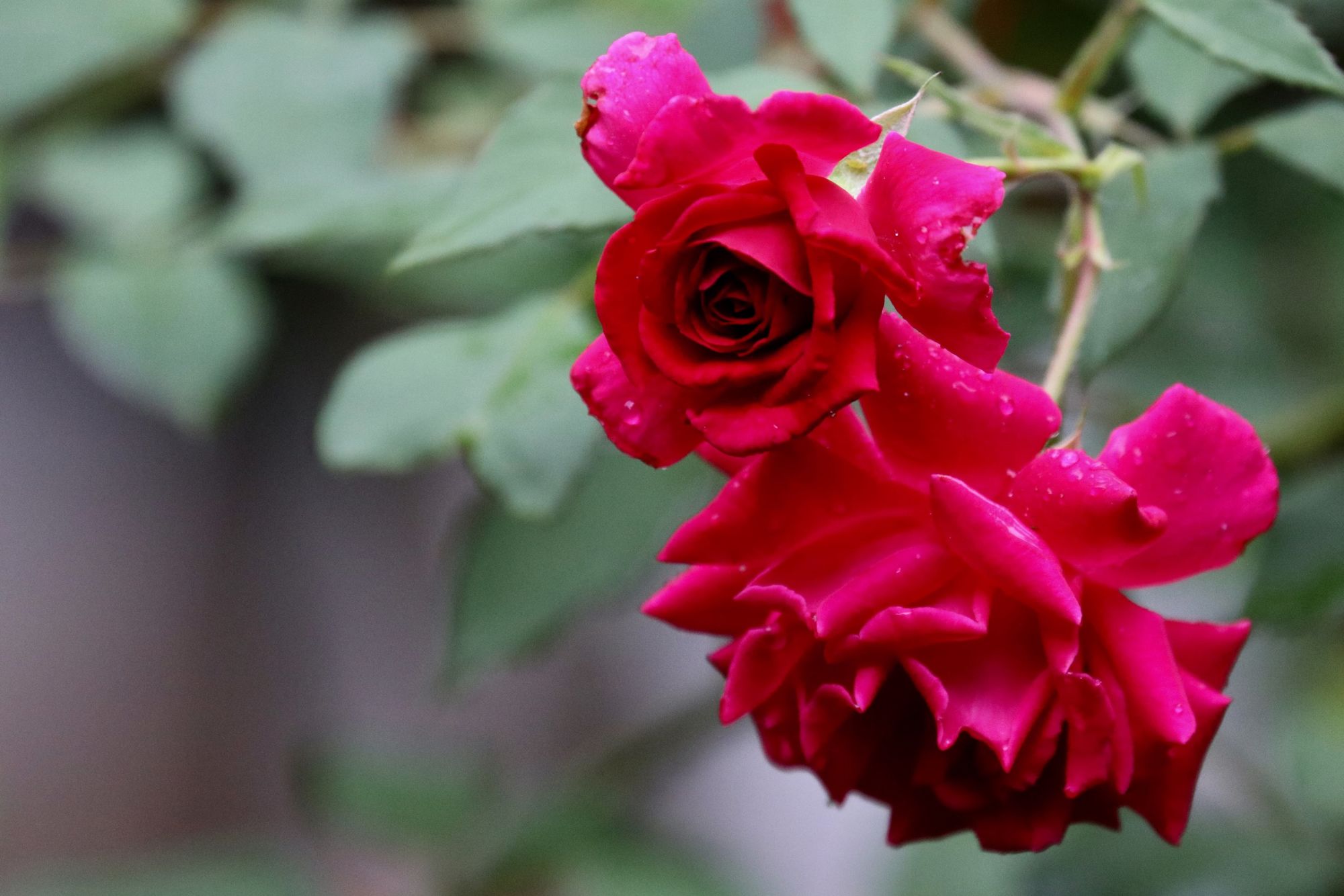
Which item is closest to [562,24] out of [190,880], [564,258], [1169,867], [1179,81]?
[564,258]

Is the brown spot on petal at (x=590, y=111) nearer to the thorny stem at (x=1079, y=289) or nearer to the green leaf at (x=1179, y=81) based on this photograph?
the thorny stem at (x=1079, y=289)

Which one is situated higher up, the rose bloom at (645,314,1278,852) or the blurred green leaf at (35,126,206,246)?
the rose bloom at (645,314,1278,852)

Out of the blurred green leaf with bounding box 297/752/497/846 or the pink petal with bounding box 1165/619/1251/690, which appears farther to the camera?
the blurred green leaf with bounding box 297/752/497/846

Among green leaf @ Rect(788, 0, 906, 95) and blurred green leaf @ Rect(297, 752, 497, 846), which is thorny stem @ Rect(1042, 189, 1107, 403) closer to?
green leaf @ Rect(788, 0, 906, 95)

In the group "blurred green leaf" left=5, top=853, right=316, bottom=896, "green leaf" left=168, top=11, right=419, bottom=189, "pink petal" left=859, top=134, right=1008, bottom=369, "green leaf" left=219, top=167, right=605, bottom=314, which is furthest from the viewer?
"blurred green leaf" left=5, top=853, right=316, bottom=896

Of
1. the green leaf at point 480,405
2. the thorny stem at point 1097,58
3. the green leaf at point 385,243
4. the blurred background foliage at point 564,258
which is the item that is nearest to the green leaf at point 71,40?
the blurred background foliage at point 564,258

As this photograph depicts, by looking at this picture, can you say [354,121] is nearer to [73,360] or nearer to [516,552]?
[516,552]

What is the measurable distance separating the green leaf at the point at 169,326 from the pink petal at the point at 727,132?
0.48 m

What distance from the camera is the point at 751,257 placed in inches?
8.7

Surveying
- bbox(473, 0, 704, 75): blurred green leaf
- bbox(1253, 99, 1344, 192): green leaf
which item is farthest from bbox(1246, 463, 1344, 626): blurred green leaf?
bbox(473, 0, 704, 75): blurred green leaf

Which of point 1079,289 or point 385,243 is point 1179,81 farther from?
point 385,243

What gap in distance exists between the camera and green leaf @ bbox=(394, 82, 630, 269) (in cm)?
32

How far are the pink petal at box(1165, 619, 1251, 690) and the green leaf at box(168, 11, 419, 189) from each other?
458 mm

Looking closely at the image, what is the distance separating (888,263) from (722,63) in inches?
13.4
